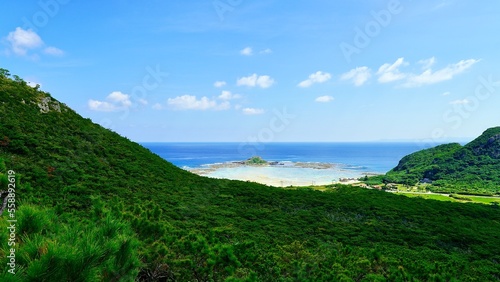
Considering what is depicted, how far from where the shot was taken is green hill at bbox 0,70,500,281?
3525mm

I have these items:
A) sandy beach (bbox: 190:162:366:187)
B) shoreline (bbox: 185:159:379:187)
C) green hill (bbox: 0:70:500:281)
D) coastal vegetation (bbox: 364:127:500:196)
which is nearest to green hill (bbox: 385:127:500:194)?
coastal vegetation (bbox: 364:127:500:196)

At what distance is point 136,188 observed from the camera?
23.0m

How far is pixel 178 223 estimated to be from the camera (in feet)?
58.9

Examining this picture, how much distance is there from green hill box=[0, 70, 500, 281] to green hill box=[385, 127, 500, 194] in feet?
150

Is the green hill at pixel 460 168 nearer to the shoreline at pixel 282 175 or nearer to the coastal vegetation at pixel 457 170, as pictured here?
the coastal vegetation at pixel 457 170

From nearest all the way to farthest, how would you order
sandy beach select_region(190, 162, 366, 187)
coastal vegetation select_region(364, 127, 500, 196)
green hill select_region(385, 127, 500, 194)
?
1. coastal vegetation select_region(364, 127, 500, 196)
2. green hill select_region(385, 127, 500, 194)
3. sandy beach select_region(190, 162, 366, 187)

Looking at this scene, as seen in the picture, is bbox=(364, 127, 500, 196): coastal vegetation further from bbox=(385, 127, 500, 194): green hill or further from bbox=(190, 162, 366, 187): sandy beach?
bbox=(190, 162, 366, 187): sandy beach

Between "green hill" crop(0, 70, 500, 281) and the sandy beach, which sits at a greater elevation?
"green hill" crop(0, 70, 500, 281)

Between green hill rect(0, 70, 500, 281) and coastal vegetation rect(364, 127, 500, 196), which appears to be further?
coastal vegetation rect(364, 127, 500, 196)

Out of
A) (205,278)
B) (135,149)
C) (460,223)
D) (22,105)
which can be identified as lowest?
(460,223)

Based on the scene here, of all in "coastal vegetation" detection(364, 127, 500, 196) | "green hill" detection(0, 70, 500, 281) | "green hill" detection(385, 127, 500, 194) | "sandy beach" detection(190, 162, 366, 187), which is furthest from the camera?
"sandy beach" detection(190, 162, 366, 187)

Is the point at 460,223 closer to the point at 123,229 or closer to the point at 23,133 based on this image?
the point at 123,229

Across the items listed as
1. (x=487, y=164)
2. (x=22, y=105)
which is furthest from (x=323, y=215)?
(x=487, y=164)

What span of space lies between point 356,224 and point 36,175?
74.2 ft
